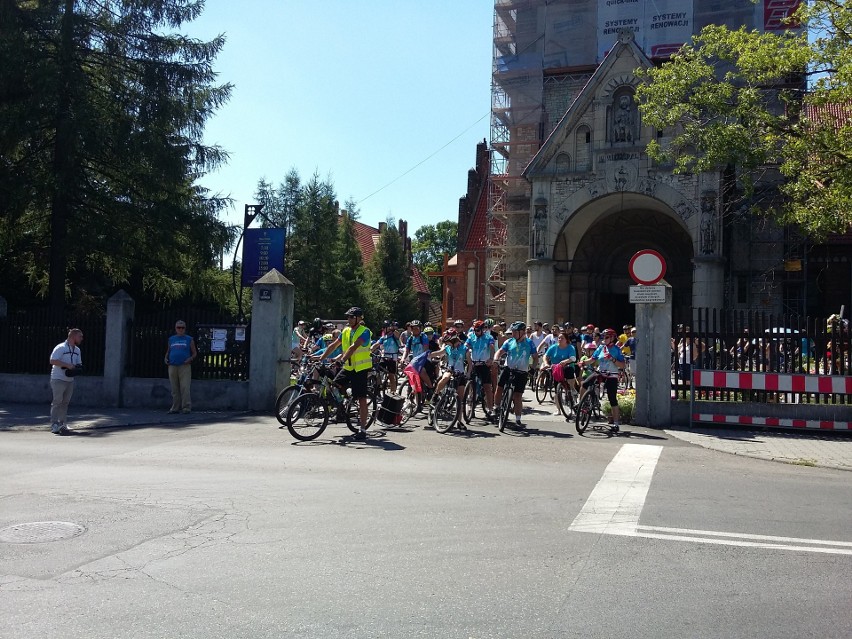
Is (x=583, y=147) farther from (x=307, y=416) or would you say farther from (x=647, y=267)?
(x=307, y=416)

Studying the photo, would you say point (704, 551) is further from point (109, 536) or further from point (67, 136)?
point (67, 136)

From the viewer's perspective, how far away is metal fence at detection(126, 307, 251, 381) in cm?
1519

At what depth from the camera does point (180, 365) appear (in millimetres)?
14531

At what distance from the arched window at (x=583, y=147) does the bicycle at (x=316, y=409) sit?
18.1m

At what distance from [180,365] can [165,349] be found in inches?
50.3

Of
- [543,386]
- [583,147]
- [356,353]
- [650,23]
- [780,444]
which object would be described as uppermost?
[650,23]

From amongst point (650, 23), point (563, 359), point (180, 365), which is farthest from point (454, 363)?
point (650, 23)

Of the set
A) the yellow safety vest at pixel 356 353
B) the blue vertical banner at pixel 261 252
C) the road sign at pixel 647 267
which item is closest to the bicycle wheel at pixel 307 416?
the yellow safety vest at pixel 356 353

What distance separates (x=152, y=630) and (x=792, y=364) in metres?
11.7

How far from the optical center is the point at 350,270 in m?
42.7

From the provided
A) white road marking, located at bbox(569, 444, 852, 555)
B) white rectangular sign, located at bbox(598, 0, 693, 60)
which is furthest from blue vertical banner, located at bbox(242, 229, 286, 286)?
white rectangular sign, located at bbox(598, 0, 693, 60)

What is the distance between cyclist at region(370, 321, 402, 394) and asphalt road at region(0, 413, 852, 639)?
5.41 metres

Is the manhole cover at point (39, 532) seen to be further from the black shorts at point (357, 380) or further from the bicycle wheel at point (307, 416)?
Result: the black shorts at point (357, 380)

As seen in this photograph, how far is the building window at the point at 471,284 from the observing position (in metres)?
45.7
